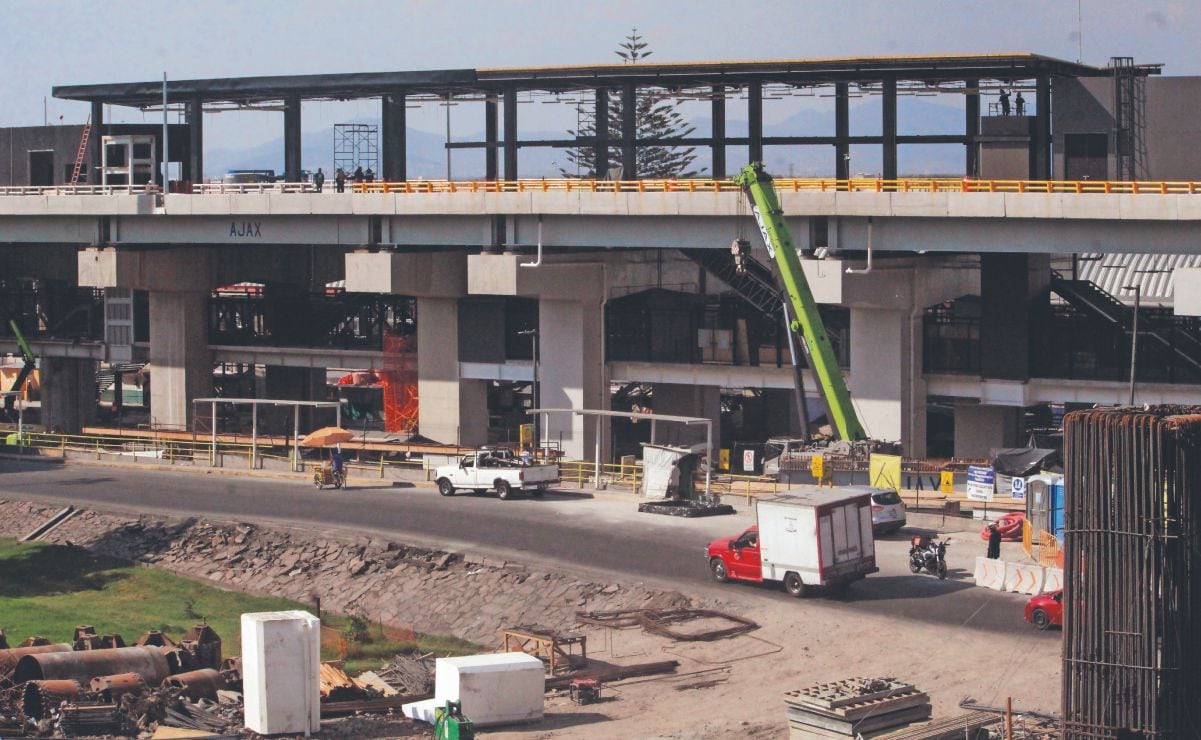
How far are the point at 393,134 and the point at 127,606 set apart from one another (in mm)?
35724

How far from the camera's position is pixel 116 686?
32.7 metres

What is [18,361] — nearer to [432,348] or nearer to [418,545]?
[432,348]

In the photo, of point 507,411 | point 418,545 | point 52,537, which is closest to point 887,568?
point 418,545

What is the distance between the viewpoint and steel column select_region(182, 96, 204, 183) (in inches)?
3196

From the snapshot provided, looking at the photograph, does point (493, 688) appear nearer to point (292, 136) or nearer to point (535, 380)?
point (535, 380)

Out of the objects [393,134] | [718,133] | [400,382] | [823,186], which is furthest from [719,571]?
[393,134]

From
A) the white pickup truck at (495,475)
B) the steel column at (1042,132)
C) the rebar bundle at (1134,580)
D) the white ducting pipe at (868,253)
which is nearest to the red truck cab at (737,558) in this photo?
the white pickup truck at (495,475)

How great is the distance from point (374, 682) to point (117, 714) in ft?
18.5

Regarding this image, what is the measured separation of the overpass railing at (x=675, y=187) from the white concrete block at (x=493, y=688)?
29.0 metres

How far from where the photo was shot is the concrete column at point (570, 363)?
220 ft

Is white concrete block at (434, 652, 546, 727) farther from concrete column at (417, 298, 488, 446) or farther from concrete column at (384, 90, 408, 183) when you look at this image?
concrete column at (384, 90, 408, 183)

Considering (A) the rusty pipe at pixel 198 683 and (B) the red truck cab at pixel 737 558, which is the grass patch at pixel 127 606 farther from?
(B) the red truck cab at pixel 737 558

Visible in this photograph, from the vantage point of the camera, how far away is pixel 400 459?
225ft

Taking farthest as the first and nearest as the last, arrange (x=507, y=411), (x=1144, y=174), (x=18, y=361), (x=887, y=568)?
1. (x=18, y=361)
2. (x=507, y=411)
3. (x=1144, y=174)
4. (x=887, y=568)
